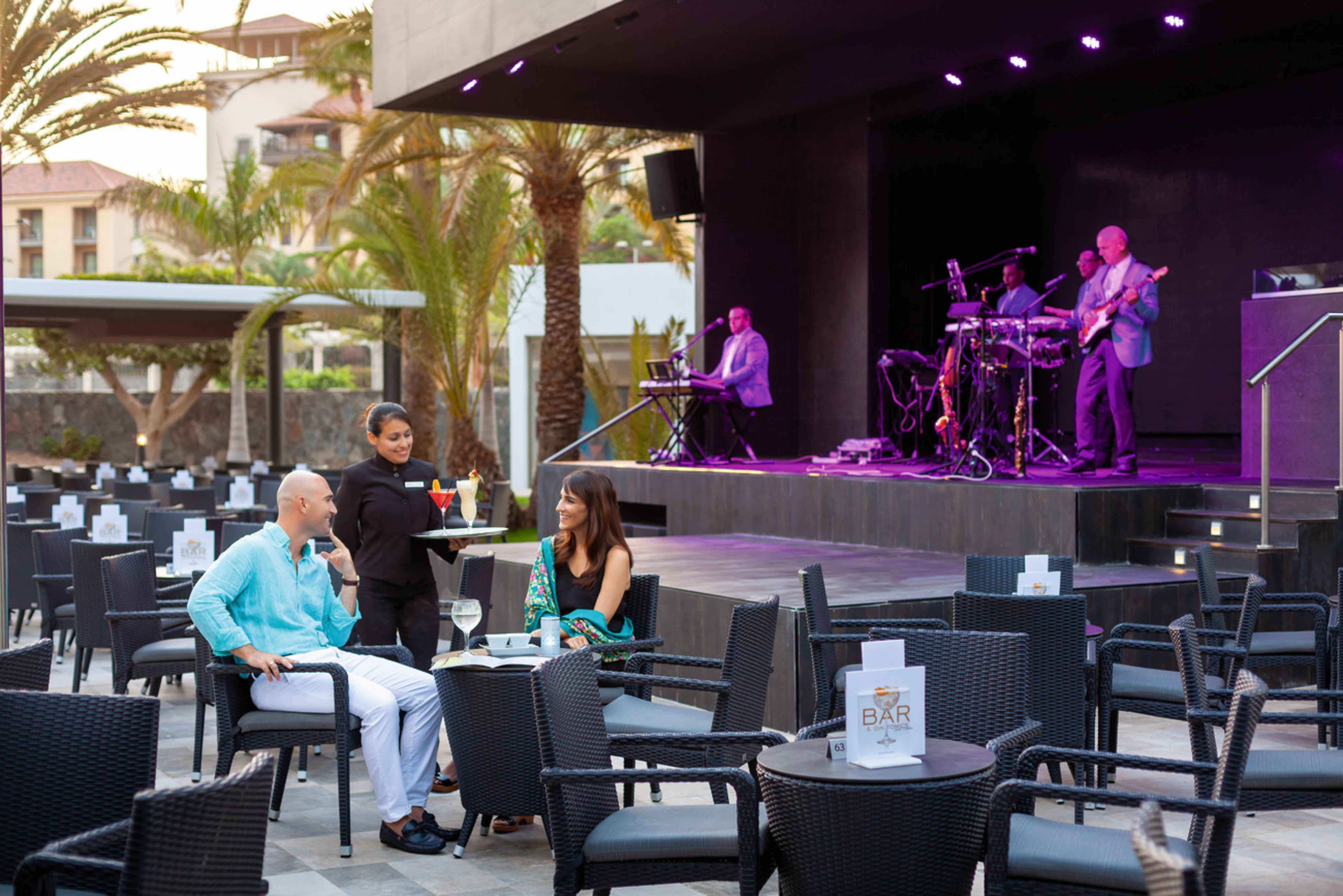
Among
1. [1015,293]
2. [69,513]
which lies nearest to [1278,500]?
[1015,293]

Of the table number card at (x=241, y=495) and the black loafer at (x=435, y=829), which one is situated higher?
the table number card at (x=241, y=495)

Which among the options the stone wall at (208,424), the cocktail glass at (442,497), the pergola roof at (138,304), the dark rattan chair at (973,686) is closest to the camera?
the dark rattan chair at (973,686)

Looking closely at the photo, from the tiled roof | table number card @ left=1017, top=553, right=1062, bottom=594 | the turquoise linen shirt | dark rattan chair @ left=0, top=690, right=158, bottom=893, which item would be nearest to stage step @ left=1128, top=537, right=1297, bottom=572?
table number card @ left=1017, top=553, right=1062, bottom=594

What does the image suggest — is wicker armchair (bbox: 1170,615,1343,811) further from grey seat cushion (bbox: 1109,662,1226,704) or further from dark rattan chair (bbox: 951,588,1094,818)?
grey seat cushion (bbox: 1109,662,1226,704)

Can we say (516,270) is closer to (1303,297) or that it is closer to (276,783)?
(1303,297)

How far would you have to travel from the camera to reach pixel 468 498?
18.3ft

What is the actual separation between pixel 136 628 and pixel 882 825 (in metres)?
4.23

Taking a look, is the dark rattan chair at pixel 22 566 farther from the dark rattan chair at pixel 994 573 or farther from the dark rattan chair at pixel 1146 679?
the dark rattan chair at pixel 1146 679

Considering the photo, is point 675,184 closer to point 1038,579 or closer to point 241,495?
point 241,495

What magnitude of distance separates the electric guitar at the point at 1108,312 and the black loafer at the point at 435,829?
241 inches

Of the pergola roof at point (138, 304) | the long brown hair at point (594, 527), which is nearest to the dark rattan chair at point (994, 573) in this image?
the long brown hair at point (594, 527)

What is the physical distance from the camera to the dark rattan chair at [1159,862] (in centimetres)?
197

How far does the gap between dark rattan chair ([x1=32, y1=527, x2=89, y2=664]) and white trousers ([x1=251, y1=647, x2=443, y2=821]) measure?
3.57 meters

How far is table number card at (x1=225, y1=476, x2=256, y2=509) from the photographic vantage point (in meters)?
11.4
